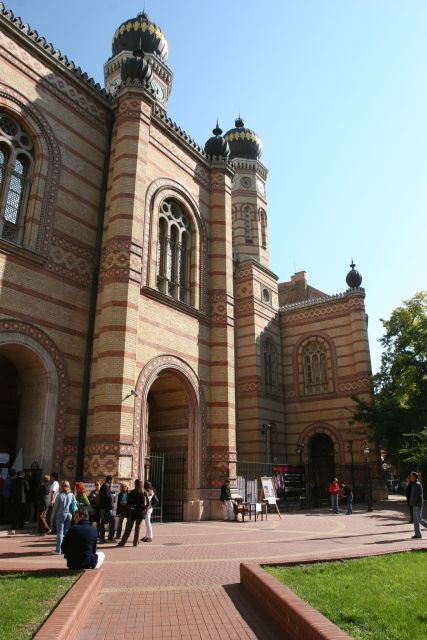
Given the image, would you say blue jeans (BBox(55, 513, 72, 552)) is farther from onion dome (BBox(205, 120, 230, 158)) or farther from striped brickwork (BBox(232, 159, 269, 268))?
striped brickwork (BBox(232, 159, 269, 268))

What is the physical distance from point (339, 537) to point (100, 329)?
875 cm

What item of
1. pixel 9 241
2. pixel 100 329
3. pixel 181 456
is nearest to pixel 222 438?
pixel 181 456

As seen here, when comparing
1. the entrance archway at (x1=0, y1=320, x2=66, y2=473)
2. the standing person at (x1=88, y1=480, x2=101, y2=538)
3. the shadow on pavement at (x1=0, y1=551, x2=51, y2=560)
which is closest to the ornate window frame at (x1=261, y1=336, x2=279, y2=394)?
the entrance archway at (x1=0, y1=320, x2=66, y2=473)

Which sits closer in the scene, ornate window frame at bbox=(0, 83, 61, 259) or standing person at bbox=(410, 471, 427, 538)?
standing person at bbox=(410, 471, 427, 538)

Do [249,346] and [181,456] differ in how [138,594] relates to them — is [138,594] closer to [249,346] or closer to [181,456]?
[181,456]

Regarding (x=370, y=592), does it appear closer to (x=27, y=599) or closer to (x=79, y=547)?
(x=79, y=547)

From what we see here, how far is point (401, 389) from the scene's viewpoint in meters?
26.0

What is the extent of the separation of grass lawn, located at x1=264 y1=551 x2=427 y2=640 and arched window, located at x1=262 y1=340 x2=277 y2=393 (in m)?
22.9

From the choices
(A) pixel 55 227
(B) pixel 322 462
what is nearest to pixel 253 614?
(A) pixel 55 227

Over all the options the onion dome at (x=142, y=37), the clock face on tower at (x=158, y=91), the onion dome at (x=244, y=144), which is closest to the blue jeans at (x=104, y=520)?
the clock face on tower at (x=158, y=91)

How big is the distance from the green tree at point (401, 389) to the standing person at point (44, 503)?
17.1m

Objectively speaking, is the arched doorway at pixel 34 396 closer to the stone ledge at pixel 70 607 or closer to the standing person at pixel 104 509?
the standing person at pixel 104 509

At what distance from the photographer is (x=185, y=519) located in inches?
670

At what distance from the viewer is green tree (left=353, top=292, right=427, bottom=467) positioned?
2470cm
